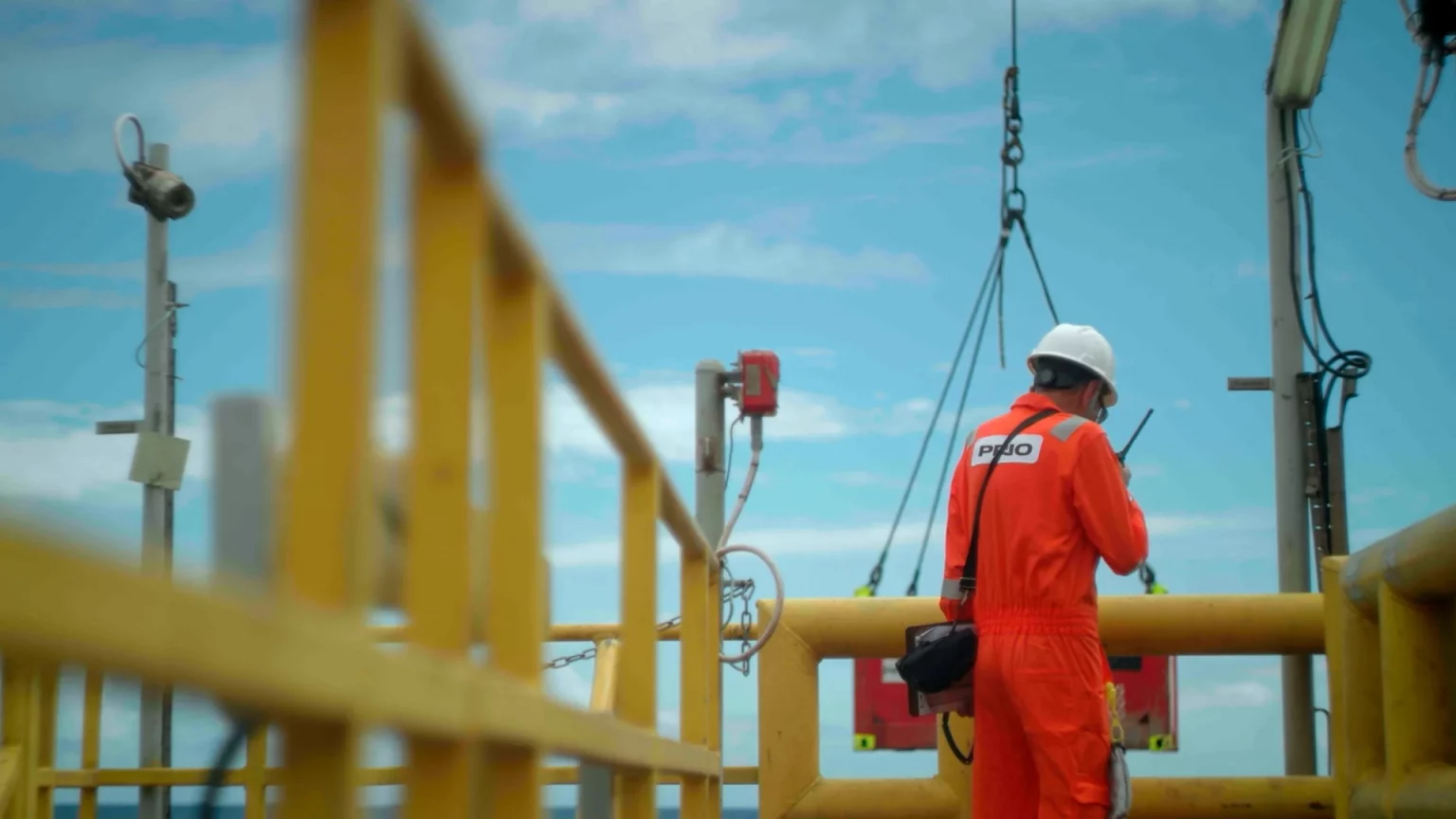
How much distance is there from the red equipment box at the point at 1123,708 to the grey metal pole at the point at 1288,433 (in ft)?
3.07

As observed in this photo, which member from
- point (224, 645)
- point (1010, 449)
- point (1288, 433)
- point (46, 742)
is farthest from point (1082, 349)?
point (224, 645)

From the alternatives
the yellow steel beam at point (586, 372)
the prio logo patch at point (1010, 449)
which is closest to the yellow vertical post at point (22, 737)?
the yellow steel beam at point (586, 372)

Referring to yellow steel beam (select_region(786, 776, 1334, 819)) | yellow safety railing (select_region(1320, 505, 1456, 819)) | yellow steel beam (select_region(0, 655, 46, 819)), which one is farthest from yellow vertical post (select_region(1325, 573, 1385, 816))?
yellow steel beam (select_region(0, 655, 46, 819))

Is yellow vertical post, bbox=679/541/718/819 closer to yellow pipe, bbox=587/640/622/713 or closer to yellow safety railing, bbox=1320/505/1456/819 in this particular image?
yellow pipe, bbox=587/640/622/713

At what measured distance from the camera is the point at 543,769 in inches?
72.4

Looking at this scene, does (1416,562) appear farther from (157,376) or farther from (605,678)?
(157,376)

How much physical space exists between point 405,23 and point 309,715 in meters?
0.54

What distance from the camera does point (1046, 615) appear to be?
4.67 m

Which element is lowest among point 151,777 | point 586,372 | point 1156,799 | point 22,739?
point 1156,799

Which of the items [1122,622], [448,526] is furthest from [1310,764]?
[448,526]

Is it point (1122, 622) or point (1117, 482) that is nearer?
point (1117, 482)

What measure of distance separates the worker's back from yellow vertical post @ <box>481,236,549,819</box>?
3.05 meters

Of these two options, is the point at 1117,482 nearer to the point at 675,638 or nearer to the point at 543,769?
the point at 675,638

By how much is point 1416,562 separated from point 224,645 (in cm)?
399
